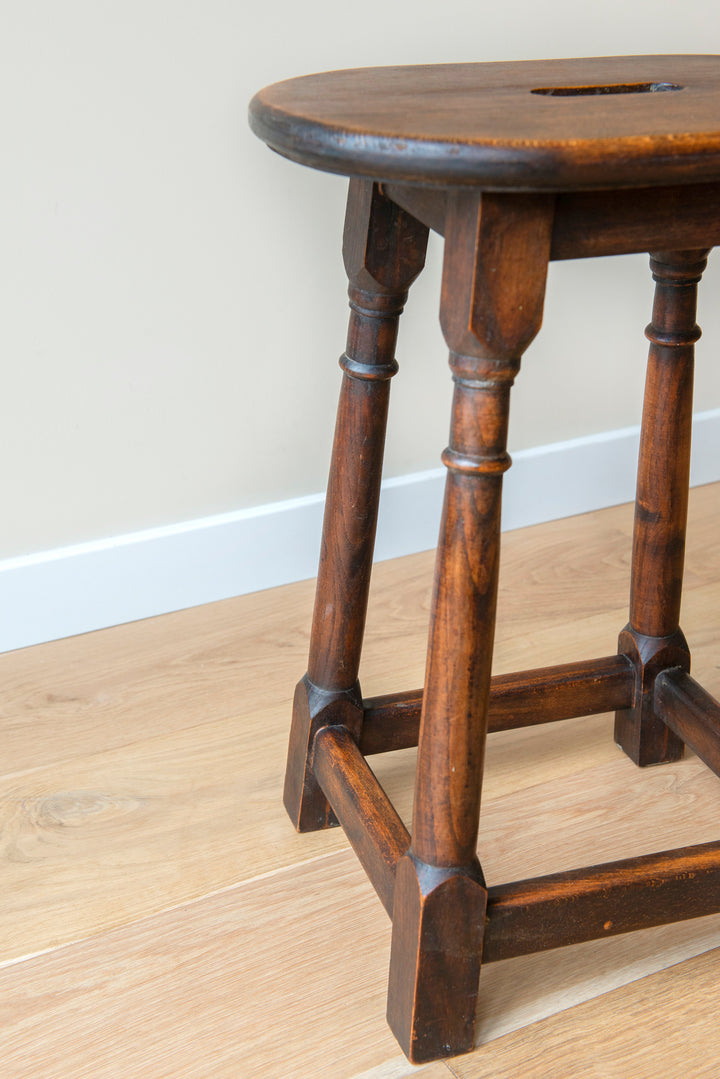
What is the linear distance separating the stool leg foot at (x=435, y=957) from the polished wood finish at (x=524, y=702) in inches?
7.7

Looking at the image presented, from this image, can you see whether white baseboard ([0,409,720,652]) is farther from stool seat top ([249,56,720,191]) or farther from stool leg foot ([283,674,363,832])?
stool seat top ([249,56,720,191])

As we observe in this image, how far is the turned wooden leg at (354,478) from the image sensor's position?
77 cm

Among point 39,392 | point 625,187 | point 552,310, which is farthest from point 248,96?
point 625,187

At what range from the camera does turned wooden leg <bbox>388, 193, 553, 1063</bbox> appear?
61cm

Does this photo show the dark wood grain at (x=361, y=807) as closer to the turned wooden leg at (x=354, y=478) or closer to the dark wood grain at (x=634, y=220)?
the turned wooden leg at (x=354, y=478)

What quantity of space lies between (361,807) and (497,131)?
478mm

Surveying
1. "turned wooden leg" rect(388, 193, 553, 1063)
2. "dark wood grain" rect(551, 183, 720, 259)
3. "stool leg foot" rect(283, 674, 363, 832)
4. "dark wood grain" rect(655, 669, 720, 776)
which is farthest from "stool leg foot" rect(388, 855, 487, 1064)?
"dark wood grain" rect(551, 183, 720, 259)

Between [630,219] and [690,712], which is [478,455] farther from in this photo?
[690,712]

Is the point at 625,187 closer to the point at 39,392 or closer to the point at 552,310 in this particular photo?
the point at 39,392

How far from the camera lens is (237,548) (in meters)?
1.32

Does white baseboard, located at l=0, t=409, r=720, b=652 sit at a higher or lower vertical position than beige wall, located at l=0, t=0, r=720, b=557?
lower

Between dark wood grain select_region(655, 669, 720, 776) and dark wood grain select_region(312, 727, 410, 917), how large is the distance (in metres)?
0.28

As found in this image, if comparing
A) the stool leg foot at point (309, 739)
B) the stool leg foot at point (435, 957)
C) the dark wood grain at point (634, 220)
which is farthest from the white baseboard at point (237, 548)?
the dark wood grain at point (634, 220)

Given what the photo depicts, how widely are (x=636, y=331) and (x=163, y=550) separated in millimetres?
691
